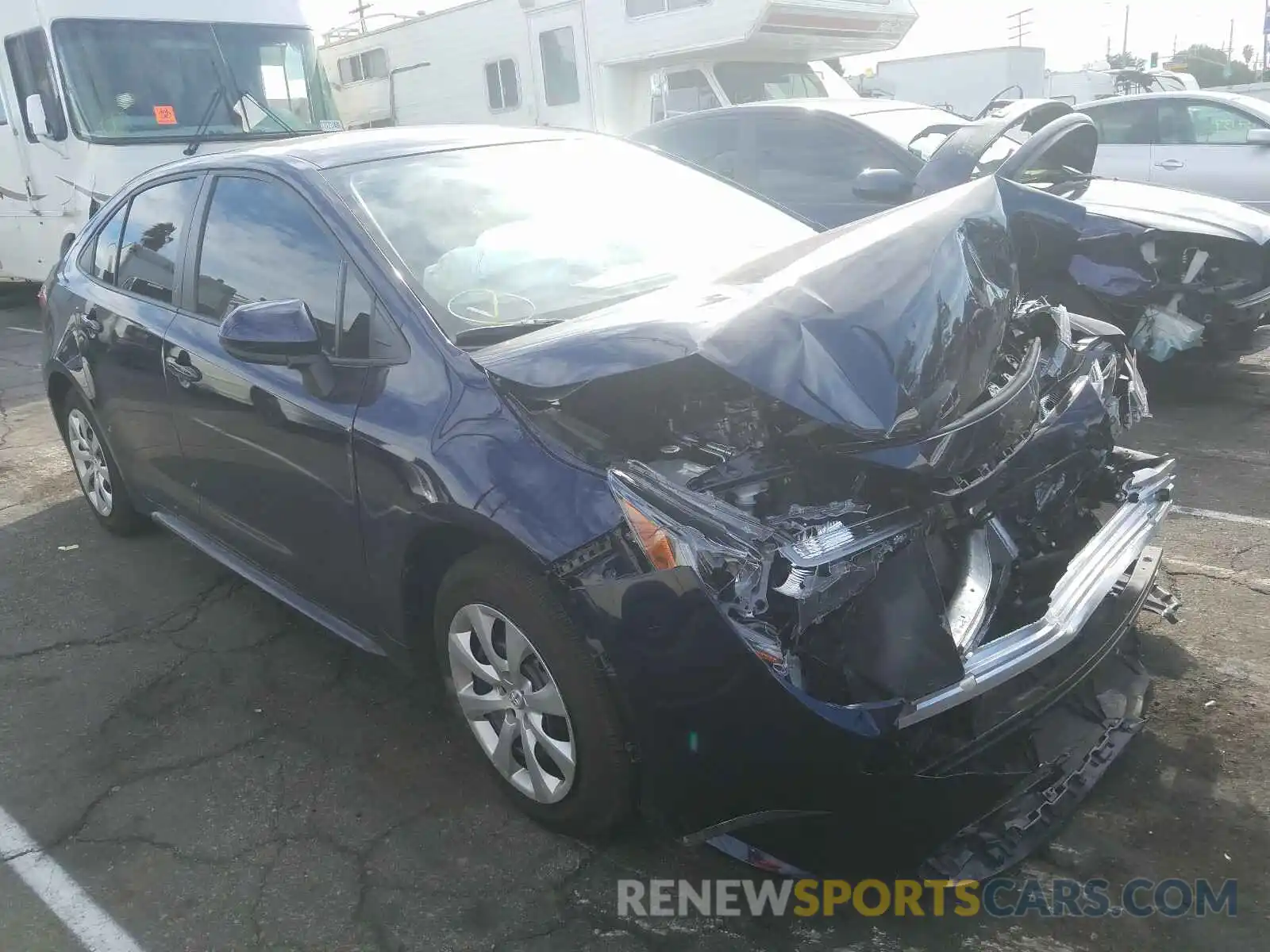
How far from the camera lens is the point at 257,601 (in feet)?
14.2

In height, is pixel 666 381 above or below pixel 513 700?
above

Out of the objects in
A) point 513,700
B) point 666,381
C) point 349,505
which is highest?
point 666,381

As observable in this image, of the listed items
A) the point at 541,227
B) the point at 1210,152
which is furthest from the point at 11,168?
the point at 1210,152

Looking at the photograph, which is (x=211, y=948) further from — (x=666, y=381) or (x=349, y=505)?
(x=666, y=381)

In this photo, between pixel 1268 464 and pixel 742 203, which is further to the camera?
pixel 1268 464

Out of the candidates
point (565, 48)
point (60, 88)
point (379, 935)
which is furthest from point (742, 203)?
point (565, 48)

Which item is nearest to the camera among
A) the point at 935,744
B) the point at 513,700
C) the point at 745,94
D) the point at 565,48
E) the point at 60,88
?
the point at 935,744

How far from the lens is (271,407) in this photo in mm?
3316

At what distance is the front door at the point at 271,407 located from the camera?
3.10m

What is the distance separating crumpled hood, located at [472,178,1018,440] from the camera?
234cm

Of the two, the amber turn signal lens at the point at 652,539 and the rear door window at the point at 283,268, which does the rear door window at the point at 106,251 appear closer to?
the rear door window at the point at 283,268

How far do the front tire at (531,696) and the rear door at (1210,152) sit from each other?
945cm

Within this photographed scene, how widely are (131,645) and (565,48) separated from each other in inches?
369

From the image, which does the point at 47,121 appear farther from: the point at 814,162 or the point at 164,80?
the point at 814,162
